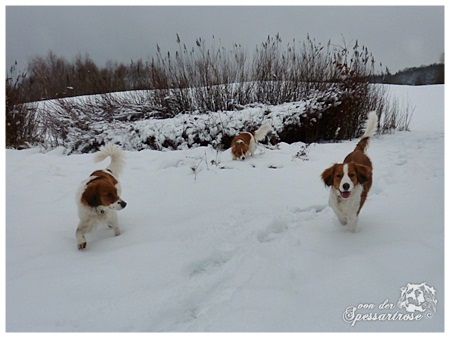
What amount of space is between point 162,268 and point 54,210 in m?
2.19

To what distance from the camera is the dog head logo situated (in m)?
1.97

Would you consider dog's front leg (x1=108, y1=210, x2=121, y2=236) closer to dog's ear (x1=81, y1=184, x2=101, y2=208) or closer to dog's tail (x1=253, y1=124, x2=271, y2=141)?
dog's ear (x1=81, y1=184, x2=101, y2=208)

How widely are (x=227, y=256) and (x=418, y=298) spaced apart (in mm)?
1451

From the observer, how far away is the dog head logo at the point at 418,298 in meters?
1.97

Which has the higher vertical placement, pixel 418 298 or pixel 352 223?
pixel 352 223

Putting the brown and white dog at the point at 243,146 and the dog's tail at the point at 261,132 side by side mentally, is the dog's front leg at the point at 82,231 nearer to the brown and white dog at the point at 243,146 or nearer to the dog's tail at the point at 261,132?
the brown and white dog at the point at 243,146

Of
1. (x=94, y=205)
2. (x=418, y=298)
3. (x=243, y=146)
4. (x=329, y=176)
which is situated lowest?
(x=418, y=298)

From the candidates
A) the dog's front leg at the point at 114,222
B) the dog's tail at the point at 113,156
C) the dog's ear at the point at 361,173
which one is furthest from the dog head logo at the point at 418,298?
the dog's tail at the point at 113,156

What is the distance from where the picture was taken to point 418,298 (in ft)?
6.64

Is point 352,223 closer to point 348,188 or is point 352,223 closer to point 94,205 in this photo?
point 348,188

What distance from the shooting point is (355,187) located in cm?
304

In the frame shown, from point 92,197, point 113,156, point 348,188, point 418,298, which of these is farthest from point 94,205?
point 418,298

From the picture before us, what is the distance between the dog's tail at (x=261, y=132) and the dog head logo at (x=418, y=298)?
5.05 m

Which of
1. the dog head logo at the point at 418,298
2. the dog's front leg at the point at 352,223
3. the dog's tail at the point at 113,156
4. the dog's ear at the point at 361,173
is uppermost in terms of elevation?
the dog's tail at the point at 113,156
